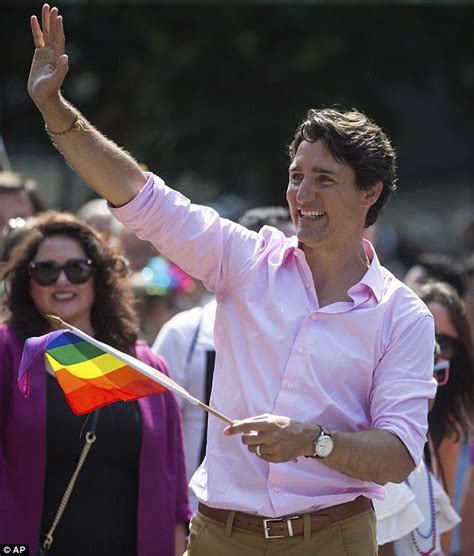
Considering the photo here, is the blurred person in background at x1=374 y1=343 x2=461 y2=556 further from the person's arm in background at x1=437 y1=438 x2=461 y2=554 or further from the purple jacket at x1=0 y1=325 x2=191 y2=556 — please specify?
the purple jacket at x1=0 y1=325 x2=191 y2=556

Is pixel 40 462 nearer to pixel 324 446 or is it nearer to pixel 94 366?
pixel 94 366

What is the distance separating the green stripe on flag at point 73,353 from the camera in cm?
376

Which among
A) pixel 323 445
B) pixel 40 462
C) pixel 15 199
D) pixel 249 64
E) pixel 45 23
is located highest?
pixel 249 64

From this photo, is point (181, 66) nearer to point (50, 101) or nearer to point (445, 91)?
point (445, 91)

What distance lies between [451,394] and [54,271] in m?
1.86

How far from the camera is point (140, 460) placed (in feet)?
16.0

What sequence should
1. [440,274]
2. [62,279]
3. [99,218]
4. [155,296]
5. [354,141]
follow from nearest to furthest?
[354,141] → [62,279] → [99,218] → [440,274] → [155,296]

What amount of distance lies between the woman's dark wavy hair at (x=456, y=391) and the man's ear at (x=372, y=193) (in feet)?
5.70

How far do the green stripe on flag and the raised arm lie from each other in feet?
1.54

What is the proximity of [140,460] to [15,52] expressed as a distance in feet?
41.7

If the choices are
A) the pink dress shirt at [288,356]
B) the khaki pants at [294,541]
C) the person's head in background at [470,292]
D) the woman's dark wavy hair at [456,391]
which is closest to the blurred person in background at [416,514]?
the woman's dark wavy hair at [456,391]

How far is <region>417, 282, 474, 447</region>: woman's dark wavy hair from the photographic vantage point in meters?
5.45

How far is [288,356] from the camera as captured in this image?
12.2 ft

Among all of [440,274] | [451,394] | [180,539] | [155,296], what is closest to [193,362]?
[180,539]
